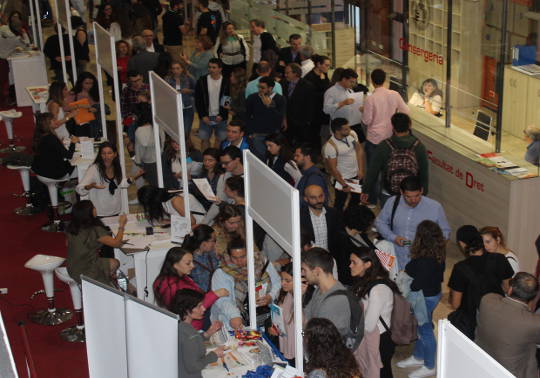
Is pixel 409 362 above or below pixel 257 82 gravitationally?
below

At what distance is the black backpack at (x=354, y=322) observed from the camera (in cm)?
484

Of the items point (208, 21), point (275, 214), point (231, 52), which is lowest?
point (231, 52)

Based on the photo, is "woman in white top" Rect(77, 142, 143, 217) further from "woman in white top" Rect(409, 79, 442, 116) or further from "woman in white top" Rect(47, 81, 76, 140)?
"woman in white top" Rect(409, 79, 442, 116)

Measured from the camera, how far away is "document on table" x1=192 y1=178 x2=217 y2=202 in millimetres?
6871

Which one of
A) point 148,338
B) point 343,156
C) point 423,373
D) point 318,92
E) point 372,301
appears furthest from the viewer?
point 318,92

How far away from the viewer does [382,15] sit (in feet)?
32.9

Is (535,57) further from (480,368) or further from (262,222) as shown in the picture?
(480,368)

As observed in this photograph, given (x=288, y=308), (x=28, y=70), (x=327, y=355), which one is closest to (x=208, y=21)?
(x=28, y=70)

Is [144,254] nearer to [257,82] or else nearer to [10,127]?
[257,82]

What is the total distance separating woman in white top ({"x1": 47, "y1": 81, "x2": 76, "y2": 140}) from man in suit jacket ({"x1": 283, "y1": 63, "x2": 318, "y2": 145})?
2.47 m

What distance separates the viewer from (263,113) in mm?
9055

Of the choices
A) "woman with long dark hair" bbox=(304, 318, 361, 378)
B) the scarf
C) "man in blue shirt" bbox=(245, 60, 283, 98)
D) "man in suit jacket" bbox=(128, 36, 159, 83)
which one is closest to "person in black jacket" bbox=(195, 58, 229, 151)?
"man in blue shirt" bbox=(245, 60, 283, 98)

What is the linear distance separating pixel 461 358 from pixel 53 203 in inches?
274

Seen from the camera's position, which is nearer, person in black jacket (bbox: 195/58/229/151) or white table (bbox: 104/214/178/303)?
white table (bbox: 104/214/178/303)
